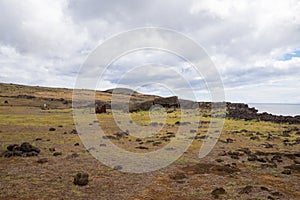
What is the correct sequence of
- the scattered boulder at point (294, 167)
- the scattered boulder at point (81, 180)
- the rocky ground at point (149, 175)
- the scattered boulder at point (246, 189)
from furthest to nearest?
1. the scattered boulder at point (294, 167)
2. the scattered boulder at point (81, 180)
3. the scattered boulder at point (246, 189)
4. the rocky ground at point (149, 175)

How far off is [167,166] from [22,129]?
19.5 metres

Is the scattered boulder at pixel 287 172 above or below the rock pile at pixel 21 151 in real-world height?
above

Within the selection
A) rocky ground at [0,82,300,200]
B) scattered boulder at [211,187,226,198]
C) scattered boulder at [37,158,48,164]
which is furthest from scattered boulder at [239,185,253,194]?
scattered boulder at [37,158,48,164]

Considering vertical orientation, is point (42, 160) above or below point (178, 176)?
below

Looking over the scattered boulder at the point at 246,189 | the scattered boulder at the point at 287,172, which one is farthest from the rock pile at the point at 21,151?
the scattered boulder at the point at 287,172

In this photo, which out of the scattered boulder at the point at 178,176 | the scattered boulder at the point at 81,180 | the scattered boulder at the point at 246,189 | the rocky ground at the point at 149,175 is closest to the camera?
the rocky ground at the point at 149,175

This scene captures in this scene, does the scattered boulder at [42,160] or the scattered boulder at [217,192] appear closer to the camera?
the scattered boulder at [217,192]

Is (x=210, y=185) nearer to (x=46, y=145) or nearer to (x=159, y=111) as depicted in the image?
(x=46, y=145)

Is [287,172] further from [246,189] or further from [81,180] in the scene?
[81,180]

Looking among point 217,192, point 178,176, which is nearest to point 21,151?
point 178,176

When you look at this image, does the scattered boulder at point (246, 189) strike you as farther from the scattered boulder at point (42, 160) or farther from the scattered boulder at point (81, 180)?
the scattered boulder at point (42, 160)

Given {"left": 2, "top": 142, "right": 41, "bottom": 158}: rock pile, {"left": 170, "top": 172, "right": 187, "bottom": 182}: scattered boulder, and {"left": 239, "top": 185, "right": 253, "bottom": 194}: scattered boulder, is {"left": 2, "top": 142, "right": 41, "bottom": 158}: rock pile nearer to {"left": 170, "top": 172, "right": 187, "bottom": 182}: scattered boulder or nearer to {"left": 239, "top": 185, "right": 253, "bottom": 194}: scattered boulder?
{"left": 170, "top": 172, "right": 187, "bottom": 182}: scattered boulder

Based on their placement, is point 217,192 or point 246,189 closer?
point 217,192

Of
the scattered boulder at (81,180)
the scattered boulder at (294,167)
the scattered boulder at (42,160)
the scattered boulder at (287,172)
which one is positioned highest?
the scattered boulder at (294,167)
